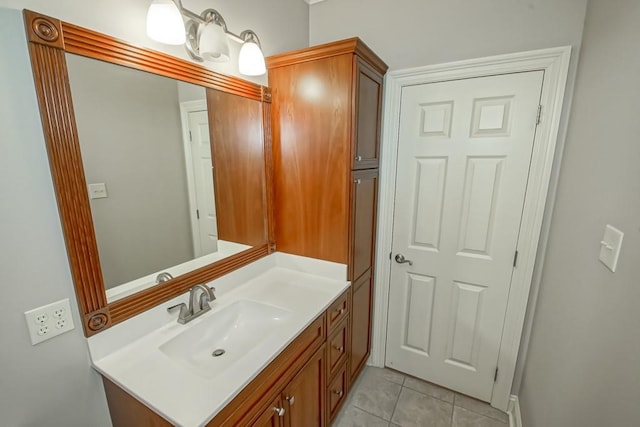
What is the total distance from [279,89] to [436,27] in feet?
3.26

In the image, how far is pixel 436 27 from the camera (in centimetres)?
163

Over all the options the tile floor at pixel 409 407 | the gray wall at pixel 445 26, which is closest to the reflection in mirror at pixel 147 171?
the gray wall at pixel 445 26

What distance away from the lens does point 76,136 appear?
0.89 metres

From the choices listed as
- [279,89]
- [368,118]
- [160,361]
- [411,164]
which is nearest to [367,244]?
[411,164]

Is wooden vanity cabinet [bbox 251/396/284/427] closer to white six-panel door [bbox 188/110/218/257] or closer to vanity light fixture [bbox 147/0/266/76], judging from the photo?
white six-panel door [bbox 188/110/218/257]

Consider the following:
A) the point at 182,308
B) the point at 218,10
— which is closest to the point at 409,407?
the point at 182,308

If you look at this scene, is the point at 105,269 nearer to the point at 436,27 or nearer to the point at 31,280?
the point at 31,280

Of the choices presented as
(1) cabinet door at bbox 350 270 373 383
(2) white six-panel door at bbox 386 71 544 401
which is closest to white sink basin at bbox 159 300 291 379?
(1) cabinet door at bbox 350 270 373 383

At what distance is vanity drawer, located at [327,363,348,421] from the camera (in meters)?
1.57

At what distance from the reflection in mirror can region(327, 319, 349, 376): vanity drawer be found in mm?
749

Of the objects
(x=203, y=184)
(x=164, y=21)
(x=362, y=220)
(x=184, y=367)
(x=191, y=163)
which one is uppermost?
(x=164, y=21)

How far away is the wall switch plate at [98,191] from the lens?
950 mm

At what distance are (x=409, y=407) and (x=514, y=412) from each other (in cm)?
64

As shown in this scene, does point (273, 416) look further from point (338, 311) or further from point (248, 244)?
point (248, 244)
